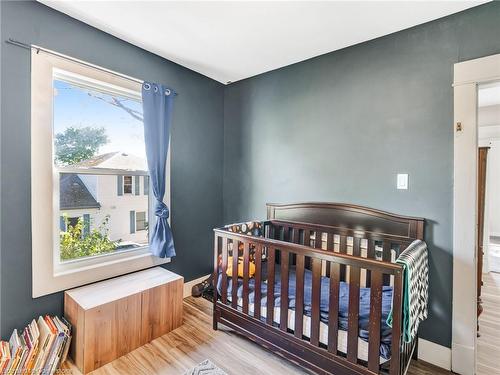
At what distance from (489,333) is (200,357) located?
2315 mm

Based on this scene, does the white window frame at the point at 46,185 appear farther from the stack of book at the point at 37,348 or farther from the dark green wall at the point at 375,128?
the dark green wall at the point at 375,128

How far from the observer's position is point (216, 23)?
1.87 m

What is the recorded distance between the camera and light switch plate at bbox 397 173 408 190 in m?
1.92

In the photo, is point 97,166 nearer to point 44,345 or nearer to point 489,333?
point 44,345

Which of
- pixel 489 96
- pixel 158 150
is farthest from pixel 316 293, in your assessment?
pixel 489 96

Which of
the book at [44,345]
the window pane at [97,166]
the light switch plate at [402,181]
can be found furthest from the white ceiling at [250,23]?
the book at [44,345]

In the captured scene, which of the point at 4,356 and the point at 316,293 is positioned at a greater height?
the point at 316,293

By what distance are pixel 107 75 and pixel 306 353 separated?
2530 mm

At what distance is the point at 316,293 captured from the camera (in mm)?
1537

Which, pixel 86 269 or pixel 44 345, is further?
pixel 86 269

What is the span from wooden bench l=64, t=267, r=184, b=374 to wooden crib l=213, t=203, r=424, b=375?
1.36 ft

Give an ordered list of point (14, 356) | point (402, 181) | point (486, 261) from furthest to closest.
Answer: point (486, 261) → point (402, 181) → point (14, 356)

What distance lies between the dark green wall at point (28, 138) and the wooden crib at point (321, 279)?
31.4 inches

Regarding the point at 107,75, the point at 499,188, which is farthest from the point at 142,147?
the point at 499,188
